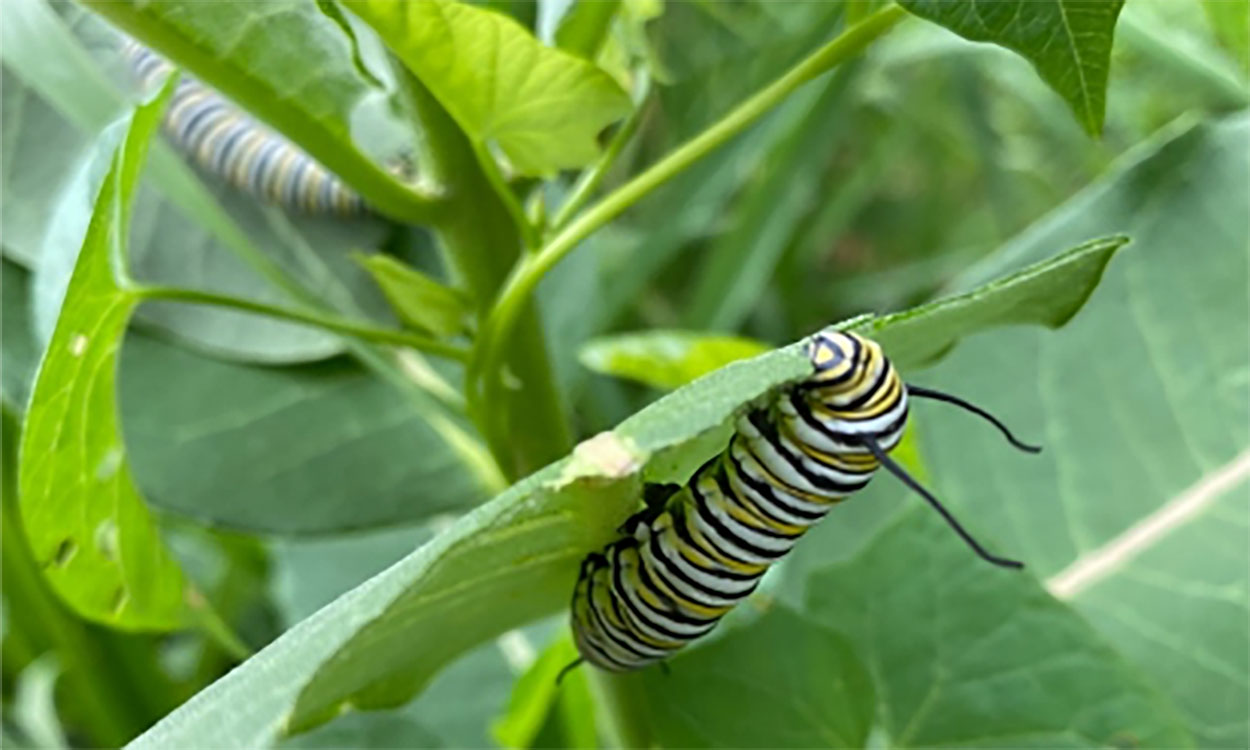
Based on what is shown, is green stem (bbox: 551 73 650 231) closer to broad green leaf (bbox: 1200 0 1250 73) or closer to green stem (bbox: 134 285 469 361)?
green stem (bbox: 134 285 469 361)

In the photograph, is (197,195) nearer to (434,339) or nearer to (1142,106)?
(434,339)

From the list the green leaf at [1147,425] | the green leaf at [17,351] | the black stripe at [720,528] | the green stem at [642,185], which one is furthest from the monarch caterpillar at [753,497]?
the green leaf at [17,351]

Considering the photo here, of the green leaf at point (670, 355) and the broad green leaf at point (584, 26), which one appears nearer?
the broad green leaf at point (584, 26)

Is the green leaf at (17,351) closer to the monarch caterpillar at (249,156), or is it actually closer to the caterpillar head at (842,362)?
the monarch caterpillar at (249,156)

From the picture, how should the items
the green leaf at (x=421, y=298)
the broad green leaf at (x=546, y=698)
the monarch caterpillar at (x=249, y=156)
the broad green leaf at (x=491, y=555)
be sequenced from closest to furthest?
the broad green leaf at (x=491, y=555) → the green leaf at (x=421, y=298) → the broad green leaf at (x=546, y=698) → the monarch caterpillar at (x=249, y=156)

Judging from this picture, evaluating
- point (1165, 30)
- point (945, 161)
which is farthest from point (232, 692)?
point (945, 161)

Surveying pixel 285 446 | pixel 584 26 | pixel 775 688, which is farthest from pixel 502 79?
pixel 285 446

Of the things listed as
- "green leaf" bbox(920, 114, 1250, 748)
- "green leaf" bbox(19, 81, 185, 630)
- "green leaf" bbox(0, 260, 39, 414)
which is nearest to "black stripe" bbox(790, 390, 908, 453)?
"green leaf" bbox(19, 81, 185, 630)
